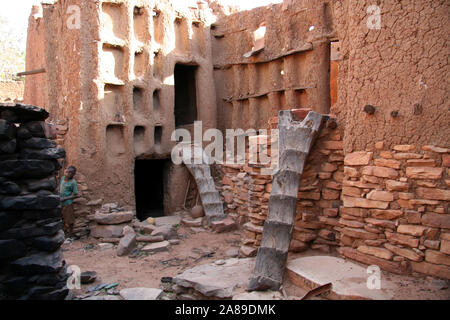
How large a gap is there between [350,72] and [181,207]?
5577 millimetres

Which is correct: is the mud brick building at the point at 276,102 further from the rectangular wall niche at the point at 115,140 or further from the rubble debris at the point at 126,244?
the rubble debris at the point at 126,244

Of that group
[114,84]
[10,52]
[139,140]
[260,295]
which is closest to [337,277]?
[260,295]

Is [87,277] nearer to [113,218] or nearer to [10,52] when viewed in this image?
[113,218]

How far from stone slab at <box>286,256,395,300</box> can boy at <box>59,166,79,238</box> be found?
181 inches

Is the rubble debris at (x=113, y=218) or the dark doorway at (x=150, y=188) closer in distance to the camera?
the rubble debris at (x=113, y=218)

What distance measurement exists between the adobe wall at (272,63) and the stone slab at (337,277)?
14.2ft

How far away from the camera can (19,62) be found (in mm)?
21062

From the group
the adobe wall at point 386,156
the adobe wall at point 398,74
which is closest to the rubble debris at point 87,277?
the adobe wall at point 386,156

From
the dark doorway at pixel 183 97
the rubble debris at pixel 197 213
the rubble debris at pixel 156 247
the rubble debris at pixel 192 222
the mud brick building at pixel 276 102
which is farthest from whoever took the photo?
the dark doorway at pixel 183 97

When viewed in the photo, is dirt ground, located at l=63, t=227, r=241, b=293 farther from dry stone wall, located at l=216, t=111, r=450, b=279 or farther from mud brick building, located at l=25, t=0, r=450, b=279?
dry stone wall, located at l=216, t=111, r=450, b=279

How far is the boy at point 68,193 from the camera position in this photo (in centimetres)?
680

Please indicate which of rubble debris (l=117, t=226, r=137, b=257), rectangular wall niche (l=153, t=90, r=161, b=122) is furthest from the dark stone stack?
rectangular wall niche (l=153, t=90, r=161, b=122)

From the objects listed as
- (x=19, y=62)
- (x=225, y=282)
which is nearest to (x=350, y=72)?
(x=225, y=282)

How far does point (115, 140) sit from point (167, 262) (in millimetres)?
3277
